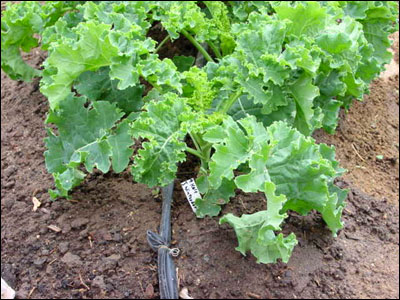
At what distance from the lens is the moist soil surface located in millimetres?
3150

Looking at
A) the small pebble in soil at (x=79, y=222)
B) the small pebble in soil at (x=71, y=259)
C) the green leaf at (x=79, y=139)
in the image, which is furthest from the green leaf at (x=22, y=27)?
the small pebble in soil at (x=71, y=259)

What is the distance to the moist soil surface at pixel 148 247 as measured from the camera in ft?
10.3

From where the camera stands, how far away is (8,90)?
16.4 feet

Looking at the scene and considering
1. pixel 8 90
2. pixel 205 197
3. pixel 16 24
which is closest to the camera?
pixel 205 197

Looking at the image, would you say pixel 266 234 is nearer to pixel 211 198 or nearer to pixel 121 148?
pixel 211 198

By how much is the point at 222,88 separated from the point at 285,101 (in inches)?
16.2

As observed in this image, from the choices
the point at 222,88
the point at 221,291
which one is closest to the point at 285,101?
the point at 222,88

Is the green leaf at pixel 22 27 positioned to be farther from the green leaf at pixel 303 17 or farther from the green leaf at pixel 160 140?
the green leaf at pixel 303 17

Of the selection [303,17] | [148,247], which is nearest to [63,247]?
[148,247]

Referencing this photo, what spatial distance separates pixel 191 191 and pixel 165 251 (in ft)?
1.53

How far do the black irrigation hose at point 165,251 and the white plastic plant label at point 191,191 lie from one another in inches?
5.2

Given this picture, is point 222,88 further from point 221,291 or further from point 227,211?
point 221,291

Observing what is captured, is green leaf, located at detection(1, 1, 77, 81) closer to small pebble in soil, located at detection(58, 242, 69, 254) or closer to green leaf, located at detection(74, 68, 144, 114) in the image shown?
green leaf, located at detection(74, 68, 144, 114)

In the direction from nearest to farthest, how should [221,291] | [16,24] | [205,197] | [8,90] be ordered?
[221,291] → [205,197] → [16,24] → [8,90]
